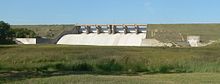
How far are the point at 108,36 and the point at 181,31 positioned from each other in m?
20.6

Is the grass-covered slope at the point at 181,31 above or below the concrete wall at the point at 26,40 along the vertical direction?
above

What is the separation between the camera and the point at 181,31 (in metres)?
133

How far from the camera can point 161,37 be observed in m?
125

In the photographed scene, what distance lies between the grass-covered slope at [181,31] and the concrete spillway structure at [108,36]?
12.1 ft

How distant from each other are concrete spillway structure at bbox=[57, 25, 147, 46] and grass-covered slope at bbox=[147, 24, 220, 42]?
12.1 feet

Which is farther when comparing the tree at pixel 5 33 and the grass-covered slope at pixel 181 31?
the grass-covered slope at pixel 181 31

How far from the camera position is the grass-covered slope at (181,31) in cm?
12156

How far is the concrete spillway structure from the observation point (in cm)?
12231

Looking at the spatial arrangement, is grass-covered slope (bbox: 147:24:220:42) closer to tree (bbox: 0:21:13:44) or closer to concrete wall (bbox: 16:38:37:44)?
concrete wall (bbox: 16:38:37:44)

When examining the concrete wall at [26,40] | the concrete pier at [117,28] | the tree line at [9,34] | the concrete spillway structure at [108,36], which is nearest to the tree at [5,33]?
the tree line at [9,34]

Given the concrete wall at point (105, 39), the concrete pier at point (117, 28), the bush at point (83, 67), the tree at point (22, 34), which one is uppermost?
the concrete pier at point (117, 28)

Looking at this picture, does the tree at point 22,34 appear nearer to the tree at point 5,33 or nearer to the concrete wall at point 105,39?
the tree at point 5,33

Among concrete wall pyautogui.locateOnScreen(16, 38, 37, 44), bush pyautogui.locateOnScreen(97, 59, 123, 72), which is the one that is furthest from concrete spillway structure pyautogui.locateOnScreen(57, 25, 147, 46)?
bush pyautogui.locateOnScreen(97, 59, 123, 72)

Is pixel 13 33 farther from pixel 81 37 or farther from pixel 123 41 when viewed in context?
pixel 123 41
